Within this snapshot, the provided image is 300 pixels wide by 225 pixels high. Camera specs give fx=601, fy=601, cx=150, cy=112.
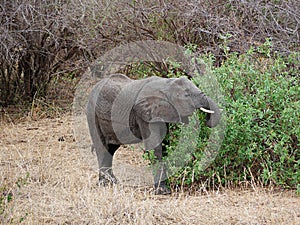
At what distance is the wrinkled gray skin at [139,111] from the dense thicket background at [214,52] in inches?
20.7

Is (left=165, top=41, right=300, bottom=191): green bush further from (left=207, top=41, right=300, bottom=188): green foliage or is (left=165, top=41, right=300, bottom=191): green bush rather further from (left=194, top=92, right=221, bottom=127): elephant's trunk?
(left=194, top=92, right=221, bottom=127): elephant's trunk

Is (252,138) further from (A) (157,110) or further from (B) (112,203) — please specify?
(B) (112,203)

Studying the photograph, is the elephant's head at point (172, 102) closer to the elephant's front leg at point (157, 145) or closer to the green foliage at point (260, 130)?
the elephant's front leg at point (157, 145)

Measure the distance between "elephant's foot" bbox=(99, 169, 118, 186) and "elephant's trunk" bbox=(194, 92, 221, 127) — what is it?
1.31m

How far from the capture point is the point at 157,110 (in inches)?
233

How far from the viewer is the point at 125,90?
629cm

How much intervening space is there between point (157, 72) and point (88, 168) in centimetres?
263

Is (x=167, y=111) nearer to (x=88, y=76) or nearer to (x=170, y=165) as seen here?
(x=170, y=165)

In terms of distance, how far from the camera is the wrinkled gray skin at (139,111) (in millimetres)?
5793

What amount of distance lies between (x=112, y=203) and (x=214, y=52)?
12.3 feet

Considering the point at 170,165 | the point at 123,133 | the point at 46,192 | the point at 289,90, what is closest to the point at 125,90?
the point at 123,133

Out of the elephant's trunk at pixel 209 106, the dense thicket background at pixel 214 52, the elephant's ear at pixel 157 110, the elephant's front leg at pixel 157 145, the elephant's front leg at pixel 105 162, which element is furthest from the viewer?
the elephant's front leg at pixel 105 162

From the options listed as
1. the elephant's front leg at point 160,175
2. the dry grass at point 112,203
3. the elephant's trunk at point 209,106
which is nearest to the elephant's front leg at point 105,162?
the dry grass at point 112,203

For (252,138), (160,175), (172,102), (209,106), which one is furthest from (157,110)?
(252,138)
